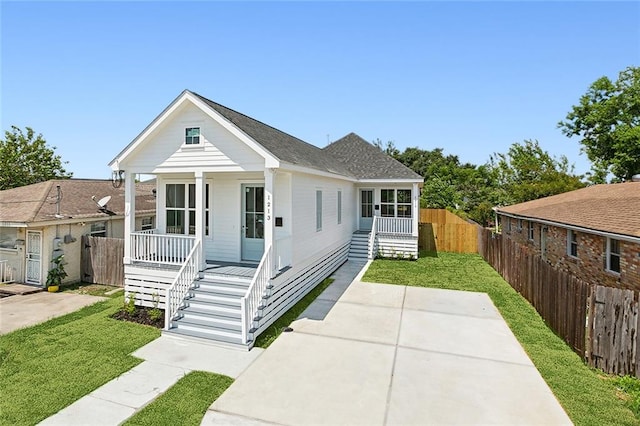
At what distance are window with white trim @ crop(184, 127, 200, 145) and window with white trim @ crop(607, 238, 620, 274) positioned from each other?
1207cm

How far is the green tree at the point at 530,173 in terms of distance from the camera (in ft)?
94.4

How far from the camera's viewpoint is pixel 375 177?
17.5 m

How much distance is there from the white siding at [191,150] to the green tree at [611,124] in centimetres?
3390

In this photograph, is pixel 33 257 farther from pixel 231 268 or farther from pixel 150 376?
pixel 150 376

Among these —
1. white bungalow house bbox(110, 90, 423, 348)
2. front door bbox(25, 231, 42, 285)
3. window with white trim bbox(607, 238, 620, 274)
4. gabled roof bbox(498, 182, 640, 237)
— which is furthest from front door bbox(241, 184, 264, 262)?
window with white trim bbox(607, 238, 620, 274)

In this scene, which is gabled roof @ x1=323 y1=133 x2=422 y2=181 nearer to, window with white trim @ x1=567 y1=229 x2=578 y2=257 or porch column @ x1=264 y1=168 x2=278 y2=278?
window with white trim @ x1=567 y1=229 x2=578 y2=257

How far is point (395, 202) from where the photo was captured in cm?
1800

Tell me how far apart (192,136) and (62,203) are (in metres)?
8.44

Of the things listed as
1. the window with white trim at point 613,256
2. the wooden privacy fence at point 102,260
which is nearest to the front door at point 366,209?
the window with white trim at point 613,256

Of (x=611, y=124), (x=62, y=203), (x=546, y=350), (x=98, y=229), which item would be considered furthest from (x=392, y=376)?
(x=611, y=124)

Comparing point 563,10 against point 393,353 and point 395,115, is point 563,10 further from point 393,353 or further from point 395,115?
point 395,115

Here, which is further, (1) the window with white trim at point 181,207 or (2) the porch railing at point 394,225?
(2) the porch railing at point 394,225

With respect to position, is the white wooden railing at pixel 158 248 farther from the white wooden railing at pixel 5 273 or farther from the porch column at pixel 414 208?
the porch column at pixel 414 208

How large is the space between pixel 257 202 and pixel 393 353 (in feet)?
19.5
